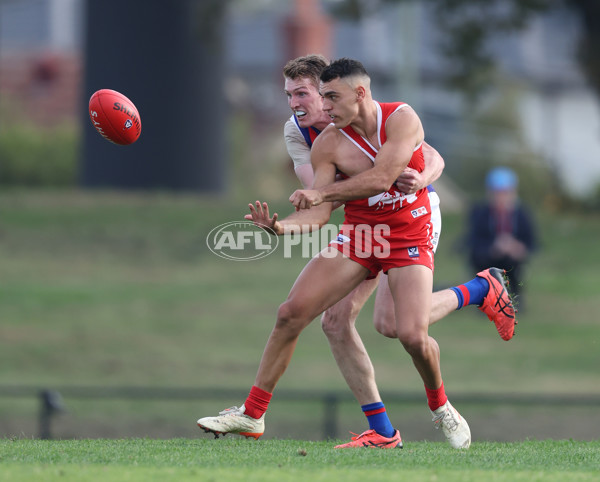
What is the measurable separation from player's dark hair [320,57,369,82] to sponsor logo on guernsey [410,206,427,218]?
3.20 ft

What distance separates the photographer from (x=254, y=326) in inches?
671

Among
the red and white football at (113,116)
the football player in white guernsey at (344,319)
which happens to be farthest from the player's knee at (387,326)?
the red and white football at (113,116)

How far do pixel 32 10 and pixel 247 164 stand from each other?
22.3 m

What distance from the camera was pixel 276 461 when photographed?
6.34 meters

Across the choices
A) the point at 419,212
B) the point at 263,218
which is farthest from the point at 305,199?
the point at 419,212

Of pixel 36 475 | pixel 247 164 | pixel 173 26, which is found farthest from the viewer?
pixel 247 164

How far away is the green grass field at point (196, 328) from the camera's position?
13.5 meters

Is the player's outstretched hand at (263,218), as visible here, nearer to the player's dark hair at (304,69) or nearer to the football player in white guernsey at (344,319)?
the football player in white guernsey at (344,319)

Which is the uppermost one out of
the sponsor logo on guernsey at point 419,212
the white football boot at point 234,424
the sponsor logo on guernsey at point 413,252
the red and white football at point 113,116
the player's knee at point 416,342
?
the red and white football at point 113,116

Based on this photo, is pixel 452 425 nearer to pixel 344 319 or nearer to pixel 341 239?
pixel 344 319

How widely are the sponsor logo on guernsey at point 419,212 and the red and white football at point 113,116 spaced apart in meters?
2.13

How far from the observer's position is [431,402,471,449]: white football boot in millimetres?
7137

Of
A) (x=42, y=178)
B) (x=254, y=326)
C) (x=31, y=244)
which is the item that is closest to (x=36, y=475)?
(x=254, y=326)

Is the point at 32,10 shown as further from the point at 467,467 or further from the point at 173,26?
the point at 467,467
